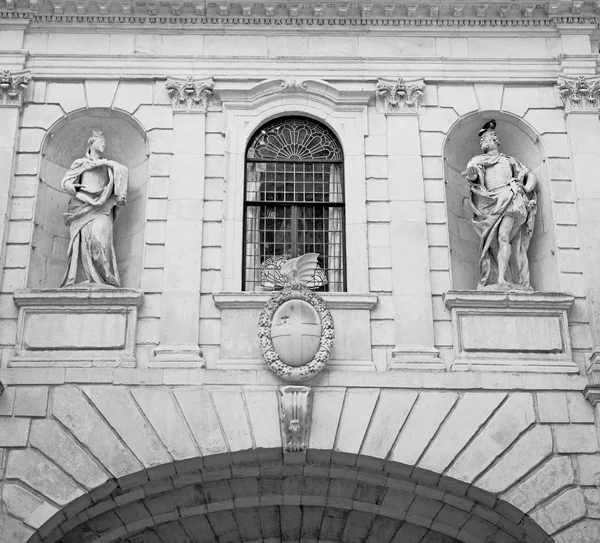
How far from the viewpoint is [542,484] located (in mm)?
14461

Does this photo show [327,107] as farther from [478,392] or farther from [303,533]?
[303,533]

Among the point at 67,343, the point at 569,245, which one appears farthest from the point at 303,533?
the point at 569,245

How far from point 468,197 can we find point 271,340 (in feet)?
12.8

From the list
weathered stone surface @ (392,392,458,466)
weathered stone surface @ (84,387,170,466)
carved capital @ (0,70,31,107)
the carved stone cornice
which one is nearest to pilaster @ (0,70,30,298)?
carved capital @ (0,70,31,107)

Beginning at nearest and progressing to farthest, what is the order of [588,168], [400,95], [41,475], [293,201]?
[41,475]
[588,168]
[293,201]
[400,95]

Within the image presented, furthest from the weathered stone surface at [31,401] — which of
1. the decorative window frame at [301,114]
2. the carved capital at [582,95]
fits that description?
the carved capital at [582,95]

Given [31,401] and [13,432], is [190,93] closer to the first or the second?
[31,401]

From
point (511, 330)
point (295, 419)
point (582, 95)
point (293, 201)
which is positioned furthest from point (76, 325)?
point (582, 95)

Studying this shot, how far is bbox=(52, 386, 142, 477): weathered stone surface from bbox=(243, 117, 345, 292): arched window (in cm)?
298

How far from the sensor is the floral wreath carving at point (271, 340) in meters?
14.9

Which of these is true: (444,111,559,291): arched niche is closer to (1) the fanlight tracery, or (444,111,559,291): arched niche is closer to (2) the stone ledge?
(2) the stone ledge

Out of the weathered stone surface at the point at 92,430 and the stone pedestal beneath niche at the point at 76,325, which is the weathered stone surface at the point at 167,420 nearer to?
the weathered stone surface at the point at 92,430

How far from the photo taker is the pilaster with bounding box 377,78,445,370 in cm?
1528

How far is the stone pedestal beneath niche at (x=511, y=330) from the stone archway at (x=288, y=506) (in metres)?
1.82
